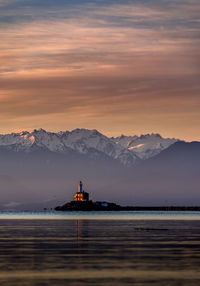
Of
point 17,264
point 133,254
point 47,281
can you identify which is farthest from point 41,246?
point 47,281

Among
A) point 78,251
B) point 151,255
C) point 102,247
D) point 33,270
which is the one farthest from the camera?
point 102,247

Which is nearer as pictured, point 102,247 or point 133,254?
point 133,254

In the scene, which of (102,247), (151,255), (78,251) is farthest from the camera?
(102,247)

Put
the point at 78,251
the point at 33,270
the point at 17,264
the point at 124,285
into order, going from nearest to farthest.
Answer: the point at 124,285 → the point at 33,270 → the point at 17,264 → the point at 78,251

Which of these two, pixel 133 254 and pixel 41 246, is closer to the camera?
pixel 133 254

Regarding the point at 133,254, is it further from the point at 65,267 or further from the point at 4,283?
the point at 4,283

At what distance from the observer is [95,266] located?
6144cm

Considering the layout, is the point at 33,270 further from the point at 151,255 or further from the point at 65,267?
the point at 151,255

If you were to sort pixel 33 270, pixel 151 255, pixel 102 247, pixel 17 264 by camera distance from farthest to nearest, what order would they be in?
pixel 102 247 → pixel 151 255 → pixel 17 264 → pixel 33 270

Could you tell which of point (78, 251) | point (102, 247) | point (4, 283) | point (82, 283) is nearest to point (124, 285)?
point (82, 283)

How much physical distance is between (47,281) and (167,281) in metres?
9.02

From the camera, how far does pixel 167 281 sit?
5209 centimetres

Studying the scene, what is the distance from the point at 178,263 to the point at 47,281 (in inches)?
610

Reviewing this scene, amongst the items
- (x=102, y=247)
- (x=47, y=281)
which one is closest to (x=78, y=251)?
(x=102, y=247)
